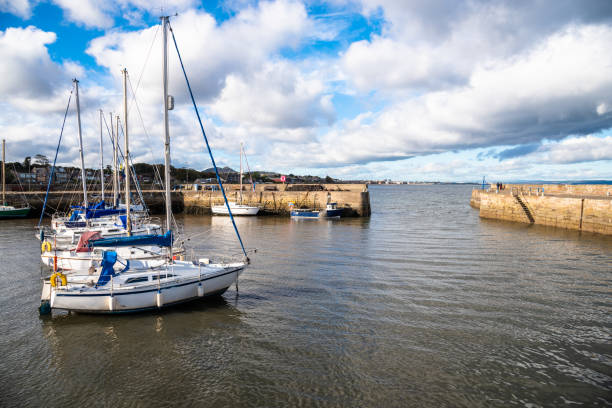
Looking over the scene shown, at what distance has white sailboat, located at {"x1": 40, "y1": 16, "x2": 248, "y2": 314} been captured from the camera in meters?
10.0

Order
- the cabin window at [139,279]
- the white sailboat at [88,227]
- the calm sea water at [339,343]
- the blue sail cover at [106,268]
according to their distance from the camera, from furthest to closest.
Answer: the white sailboat at [88,227] < the cabin window at [139,279] < the blue sail cover at [106,268] < the calm sea water at [339,343]

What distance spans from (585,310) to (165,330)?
12.4 metres

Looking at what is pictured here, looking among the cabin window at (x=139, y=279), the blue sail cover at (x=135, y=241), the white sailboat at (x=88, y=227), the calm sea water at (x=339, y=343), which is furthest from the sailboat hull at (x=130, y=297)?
the white sailboat at (x=88, y=227)

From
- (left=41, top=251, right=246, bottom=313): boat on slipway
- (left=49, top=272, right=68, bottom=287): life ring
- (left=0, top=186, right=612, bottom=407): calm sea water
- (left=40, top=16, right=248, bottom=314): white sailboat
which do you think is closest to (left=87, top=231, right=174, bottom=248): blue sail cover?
(left=40, top=16, right=248, bottom=314): white sailboat

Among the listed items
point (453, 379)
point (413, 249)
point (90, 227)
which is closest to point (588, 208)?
point (413, 249)

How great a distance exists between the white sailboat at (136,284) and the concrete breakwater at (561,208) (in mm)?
27237

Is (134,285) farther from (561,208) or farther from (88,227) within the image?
(561,208)

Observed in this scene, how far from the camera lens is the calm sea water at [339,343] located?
22.3 feet

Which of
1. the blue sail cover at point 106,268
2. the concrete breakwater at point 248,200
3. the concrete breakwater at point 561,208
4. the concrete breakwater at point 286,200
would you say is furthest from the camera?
the concrete breakwater at point 286,200

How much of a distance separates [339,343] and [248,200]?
127ft

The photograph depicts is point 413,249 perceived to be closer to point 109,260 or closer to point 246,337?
point 246,337

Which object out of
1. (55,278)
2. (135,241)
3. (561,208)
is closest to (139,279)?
(55,278)

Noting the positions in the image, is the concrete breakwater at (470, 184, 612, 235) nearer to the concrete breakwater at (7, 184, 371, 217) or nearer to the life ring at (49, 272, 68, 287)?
the concrete breakwater at (7, 184, 371, 217)

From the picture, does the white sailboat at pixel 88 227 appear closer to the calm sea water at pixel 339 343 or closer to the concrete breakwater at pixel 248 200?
the calm sea water at pixel 339 343
